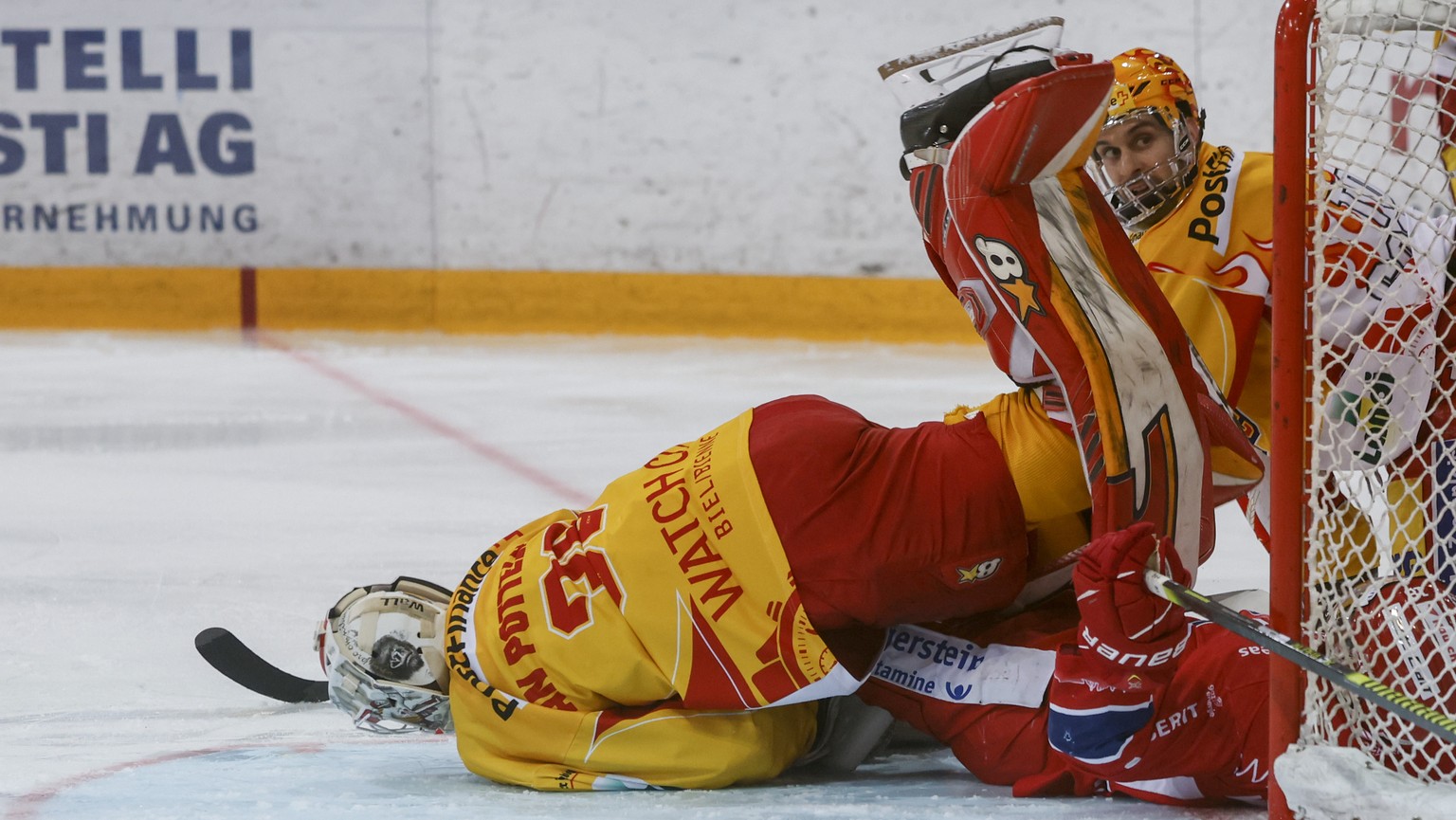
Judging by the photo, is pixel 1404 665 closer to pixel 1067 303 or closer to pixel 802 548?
pixel 1067 303

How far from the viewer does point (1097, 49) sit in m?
7.05

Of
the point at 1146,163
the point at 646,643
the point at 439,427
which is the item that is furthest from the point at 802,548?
the point at 439,427

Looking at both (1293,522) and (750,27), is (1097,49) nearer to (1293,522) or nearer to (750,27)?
(750,27)

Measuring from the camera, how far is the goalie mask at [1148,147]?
8.04 feet

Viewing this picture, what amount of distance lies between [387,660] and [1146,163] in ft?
4.14

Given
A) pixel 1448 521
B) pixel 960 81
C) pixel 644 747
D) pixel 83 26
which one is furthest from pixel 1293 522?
pixel 83 26

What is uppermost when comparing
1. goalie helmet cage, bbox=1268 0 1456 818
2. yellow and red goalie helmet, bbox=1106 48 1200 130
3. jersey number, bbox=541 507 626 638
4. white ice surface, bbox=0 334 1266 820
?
yellow and red goalie helmet, bbox=1106 48 1200 130

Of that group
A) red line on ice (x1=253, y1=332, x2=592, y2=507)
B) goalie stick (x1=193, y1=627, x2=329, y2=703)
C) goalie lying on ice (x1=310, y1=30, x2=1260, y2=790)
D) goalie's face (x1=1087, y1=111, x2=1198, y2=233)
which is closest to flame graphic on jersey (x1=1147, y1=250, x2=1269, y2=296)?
goalie's face (x1=1087, y1=111, x2=1198, y2=233)

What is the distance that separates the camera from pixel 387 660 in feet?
6.39

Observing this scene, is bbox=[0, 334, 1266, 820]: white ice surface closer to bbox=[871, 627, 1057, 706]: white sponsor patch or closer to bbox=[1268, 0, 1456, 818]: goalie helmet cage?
bbox=[871, 627, 1057, 706]: white sponsor patch

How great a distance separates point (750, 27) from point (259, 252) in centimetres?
228

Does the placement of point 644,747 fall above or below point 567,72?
below

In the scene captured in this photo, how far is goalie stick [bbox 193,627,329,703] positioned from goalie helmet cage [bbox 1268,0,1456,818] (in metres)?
1.26

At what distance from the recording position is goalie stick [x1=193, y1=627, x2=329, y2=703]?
2.20m
